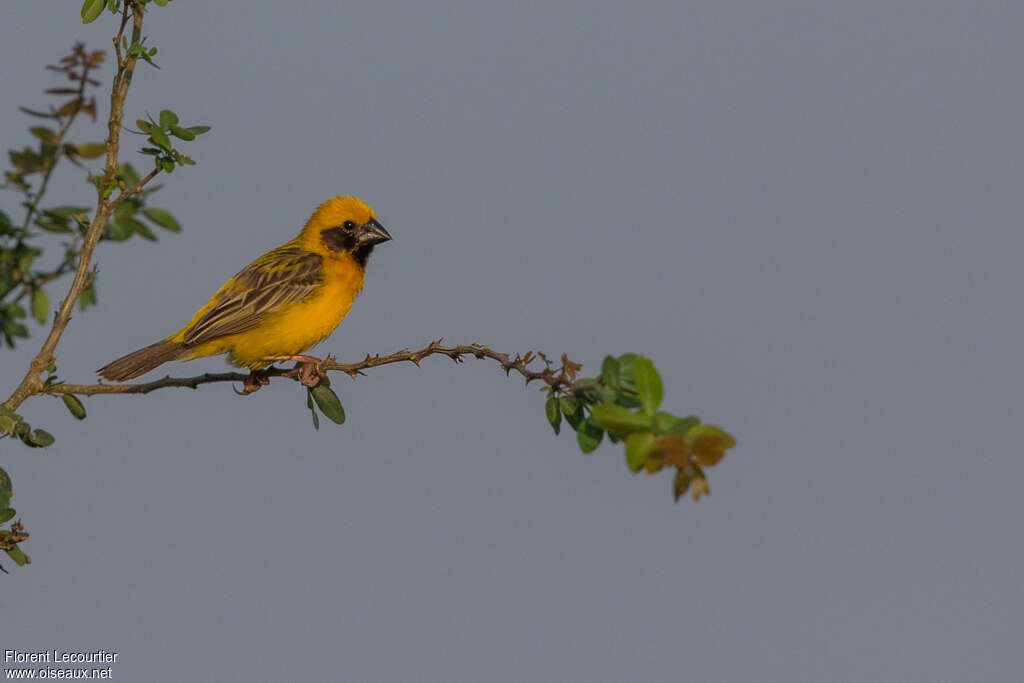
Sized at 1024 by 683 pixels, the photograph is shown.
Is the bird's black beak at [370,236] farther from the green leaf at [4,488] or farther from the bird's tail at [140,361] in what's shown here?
the green leaf at [4,488]

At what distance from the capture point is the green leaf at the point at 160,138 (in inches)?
181

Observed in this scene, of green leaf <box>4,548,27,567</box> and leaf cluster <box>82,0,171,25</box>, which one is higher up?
leaf cluster <box>82,0,171,25</box>

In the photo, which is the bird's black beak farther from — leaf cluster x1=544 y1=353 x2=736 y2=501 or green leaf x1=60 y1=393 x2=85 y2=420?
leaf cluster x1=544 y1=353 x2=736 y2=501

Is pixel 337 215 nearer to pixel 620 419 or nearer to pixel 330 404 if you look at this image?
pixel 330 404

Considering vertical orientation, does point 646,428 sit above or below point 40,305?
below

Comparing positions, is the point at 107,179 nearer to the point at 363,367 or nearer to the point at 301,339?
the point at 363,367

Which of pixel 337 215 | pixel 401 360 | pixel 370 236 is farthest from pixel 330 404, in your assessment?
pixel 337 215

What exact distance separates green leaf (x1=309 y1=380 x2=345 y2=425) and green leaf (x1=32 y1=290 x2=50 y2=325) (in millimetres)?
1282

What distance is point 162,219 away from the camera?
5422 mm

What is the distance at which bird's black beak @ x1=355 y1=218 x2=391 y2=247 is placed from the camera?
26.5 feet

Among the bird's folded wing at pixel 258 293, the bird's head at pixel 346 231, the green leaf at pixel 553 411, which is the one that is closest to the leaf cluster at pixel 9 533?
the green leaf at pixel 553 411

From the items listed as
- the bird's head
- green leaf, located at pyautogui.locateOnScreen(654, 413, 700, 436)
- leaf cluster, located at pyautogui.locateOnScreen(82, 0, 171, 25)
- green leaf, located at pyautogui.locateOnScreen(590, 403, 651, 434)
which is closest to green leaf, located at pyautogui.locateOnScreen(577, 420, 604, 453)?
green leaf, located at pyautogui.locateOnScreen(590, 403, 651, 434)

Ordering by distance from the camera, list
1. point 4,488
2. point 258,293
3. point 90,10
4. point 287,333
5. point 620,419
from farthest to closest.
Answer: point 258,293 → point 287,333 → point 90,10 → point 4,488 → point 620,419

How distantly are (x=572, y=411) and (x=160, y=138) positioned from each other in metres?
1.99
